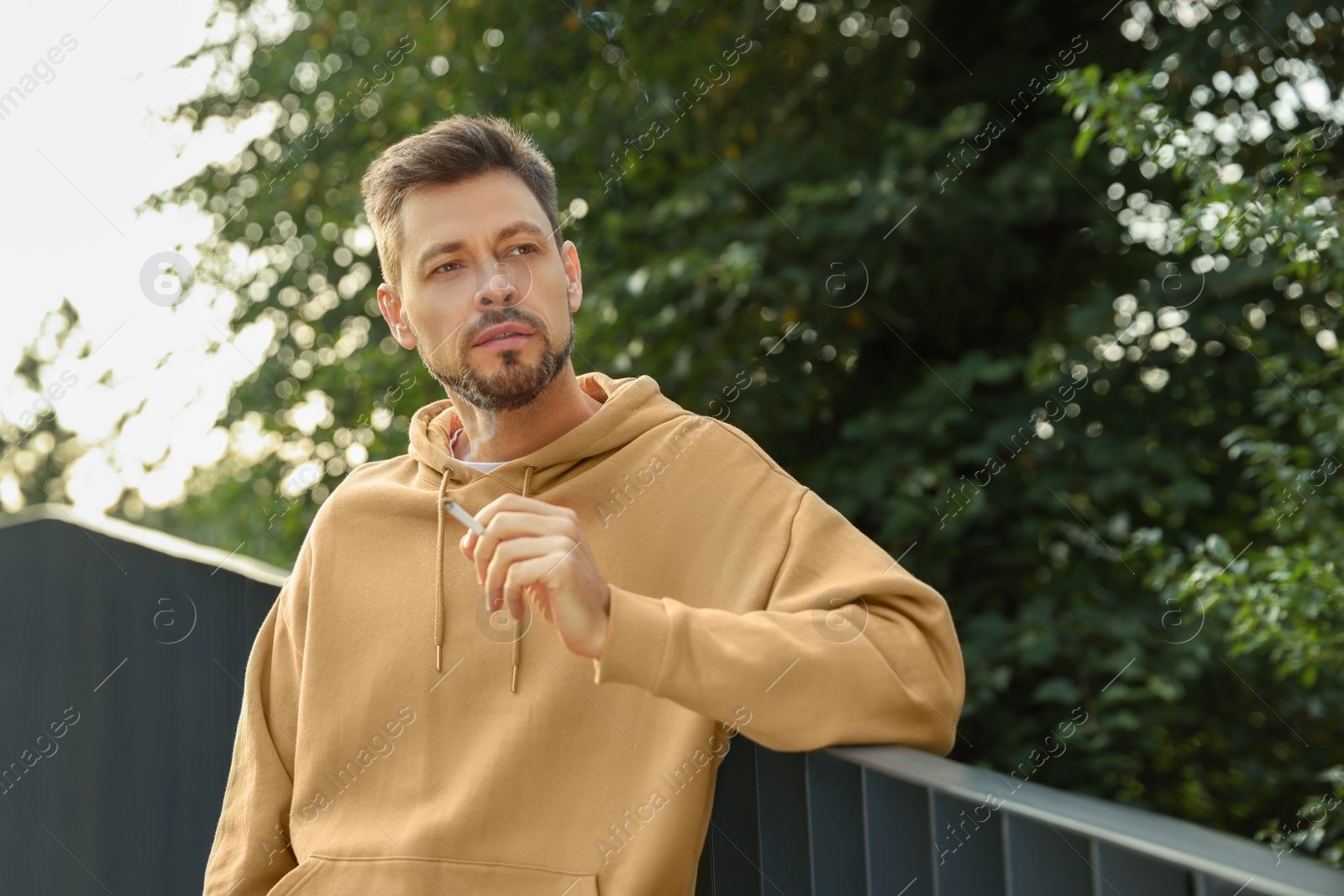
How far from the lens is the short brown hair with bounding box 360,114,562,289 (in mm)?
2014

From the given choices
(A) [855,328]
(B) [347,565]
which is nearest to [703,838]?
(B) [347,565]

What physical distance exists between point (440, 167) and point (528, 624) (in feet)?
2.54

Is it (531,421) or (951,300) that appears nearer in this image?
(531,421)

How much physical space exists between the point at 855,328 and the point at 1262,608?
7.15ft

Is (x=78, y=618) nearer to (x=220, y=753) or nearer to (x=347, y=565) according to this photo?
A: (x=220, y=753)

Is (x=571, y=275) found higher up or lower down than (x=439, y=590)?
higher up

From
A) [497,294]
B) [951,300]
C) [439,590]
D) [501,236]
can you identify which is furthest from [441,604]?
[951,300]

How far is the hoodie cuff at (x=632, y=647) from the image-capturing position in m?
1.36

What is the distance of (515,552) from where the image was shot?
1373mm

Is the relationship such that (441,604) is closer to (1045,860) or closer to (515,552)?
(515,552)

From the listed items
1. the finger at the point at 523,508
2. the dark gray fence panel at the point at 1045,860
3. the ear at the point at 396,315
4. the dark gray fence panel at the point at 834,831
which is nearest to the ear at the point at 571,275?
the ear at the point at 396,315

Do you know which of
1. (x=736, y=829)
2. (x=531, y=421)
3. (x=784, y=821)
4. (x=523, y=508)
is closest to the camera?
(x=523, y=508)

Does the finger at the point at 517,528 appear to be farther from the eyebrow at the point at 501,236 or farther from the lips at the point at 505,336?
the eyebrow at the point at 501,236

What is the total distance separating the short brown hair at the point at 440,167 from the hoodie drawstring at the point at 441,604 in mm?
402
